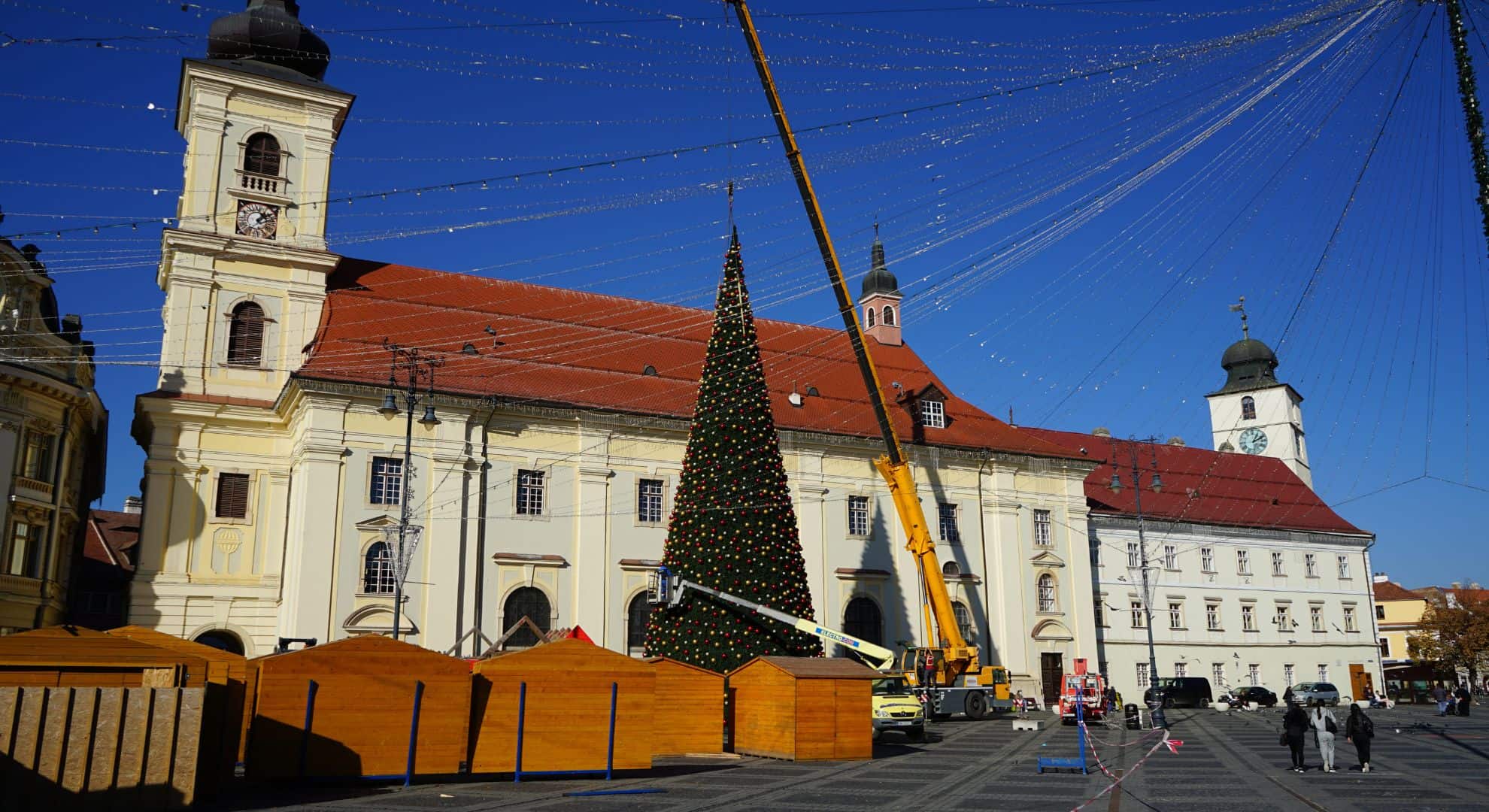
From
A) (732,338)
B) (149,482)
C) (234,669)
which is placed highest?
(732,338)

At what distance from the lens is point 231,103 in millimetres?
36844

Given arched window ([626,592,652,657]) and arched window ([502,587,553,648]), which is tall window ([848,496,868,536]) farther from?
arched window ([502,587,553,648])

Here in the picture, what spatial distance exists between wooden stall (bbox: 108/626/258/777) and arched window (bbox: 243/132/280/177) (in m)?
21.0

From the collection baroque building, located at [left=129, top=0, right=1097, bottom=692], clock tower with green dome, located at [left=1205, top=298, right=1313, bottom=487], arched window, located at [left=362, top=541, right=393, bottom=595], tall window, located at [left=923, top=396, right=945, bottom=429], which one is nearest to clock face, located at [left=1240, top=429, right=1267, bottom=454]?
clock tower with green dome, located at [left=1205, top=298, right=1313, bottom=487]

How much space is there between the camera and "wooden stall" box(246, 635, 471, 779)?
16812mm

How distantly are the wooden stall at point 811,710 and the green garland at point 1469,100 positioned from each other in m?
14.6

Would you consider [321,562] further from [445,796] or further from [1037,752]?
[1037,752]

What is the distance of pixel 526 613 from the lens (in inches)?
1377

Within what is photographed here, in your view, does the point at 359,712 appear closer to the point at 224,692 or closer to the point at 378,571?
the point at 224,692

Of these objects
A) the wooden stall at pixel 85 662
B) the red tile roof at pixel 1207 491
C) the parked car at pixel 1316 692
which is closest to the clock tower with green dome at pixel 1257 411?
the red tile roof at pixel 1207 491

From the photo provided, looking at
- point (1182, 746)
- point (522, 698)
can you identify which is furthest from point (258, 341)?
point (1182, 746)

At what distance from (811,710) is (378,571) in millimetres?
15806

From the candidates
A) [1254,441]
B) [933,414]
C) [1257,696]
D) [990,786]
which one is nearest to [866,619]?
[933,414]

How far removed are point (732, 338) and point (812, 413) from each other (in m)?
11.6
